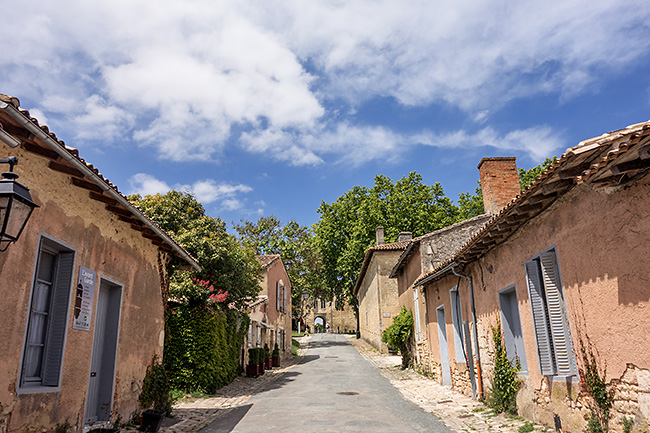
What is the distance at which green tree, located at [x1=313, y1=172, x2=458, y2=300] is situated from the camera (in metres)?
30.6

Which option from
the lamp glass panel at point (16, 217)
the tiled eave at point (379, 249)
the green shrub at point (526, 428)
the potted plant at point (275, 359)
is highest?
the tiled eave at point (379, 249)

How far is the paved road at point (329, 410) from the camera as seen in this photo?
7414mm

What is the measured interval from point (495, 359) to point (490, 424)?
1.55m

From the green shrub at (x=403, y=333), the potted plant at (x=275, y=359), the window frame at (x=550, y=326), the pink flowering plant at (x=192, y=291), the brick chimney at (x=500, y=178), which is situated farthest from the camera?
the potted plant at (x=275, y=359)

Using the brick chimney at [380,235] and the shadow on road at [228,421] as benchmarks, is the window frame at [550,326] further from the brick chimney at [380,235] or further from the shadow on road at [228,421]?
the brick chimney at [380,235]

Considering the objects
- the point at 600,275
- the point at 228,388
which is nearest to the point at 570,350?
the point at 600,275

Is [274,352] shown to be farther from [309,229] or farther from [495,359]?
[309,229]

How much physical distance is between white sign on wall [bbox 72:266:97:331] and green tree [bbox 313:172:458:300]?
82.2 ft

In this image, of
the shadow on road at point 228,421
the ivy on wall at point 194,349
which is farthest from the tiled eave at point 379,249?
the shadow on road at point 228,421

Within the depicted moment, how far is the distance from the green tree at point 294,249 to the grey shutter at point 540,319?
2624 cm

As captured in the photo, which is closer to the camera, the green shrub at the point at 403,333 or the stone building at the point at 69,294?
the stone building at the point at 69,294

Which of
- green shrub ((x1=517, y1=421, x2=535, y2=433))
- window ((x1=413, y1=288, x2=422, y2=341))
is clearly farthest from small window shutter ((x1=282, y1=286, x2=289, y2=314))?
green shrub ((x1=517, y1=421, x2=535, y2=433))

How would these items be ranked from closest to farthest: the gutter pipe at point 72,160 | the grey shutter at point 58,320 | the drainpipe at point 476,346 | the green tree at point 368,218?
the gutter pipe at point 72,160, the grey shutter at point 58,320, the drainpipe at point 476,346, the green tree at point 368,218

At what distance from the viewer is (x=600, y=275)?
5250 mm
